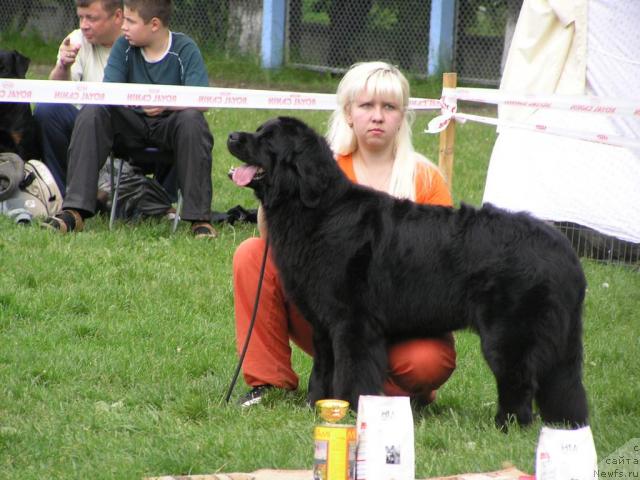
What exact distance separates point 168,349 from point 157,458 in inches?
63.0

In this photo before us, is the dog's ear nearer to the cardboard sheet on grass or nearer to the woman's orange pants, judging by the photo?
Result: the woman's orange pants

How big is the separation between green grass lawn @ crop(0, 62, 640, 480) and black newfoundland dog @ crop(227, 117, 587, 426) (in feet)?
0.85

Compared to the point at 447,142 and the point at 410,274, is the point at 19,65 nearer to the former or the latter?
the point at 447,142

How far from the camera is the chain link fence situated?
Result: 1567 centimetres

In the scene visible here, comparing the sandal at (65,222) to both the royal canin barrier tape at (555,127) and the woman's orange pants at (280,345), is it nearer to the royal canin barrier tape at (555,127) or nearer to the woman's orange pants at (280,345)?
the royal canin barrier tape at (555,127)

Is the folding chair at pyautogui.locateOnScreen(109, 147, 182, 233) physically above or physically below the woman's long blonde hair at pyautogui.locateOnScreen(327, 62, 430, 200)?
below

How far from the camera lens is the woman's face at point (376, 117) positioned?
426 centimetres

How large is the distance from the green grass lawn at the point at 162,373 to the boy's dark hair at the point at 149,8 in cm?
151

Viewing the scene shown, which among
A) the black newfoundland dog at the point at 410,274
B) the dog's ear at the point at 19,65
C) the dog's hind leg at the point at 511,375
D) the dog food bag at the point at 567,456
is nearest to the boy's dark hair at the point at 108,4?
the dog's ear at the point at 19,65

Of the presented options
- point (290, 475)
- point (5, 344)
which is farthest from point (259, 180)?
point (5, 344)

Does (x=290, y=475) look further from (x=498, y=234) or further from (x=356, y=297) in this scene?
(x=498, y=234)

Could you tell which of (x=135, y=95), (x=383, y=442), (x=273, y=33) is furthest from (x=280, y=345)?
(x=273, y=33)

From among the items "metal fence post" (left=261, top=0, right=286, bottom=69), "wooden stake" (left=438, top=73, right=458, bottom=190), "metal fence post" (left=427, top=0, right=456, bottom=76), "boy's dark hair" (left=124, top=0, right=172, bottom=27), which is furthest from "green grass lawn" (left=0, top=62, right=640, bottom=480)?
"metal fence post" (left=261, top=0, right=286, bottom=69)

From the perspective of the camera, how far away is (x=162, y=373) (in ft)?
16.0
